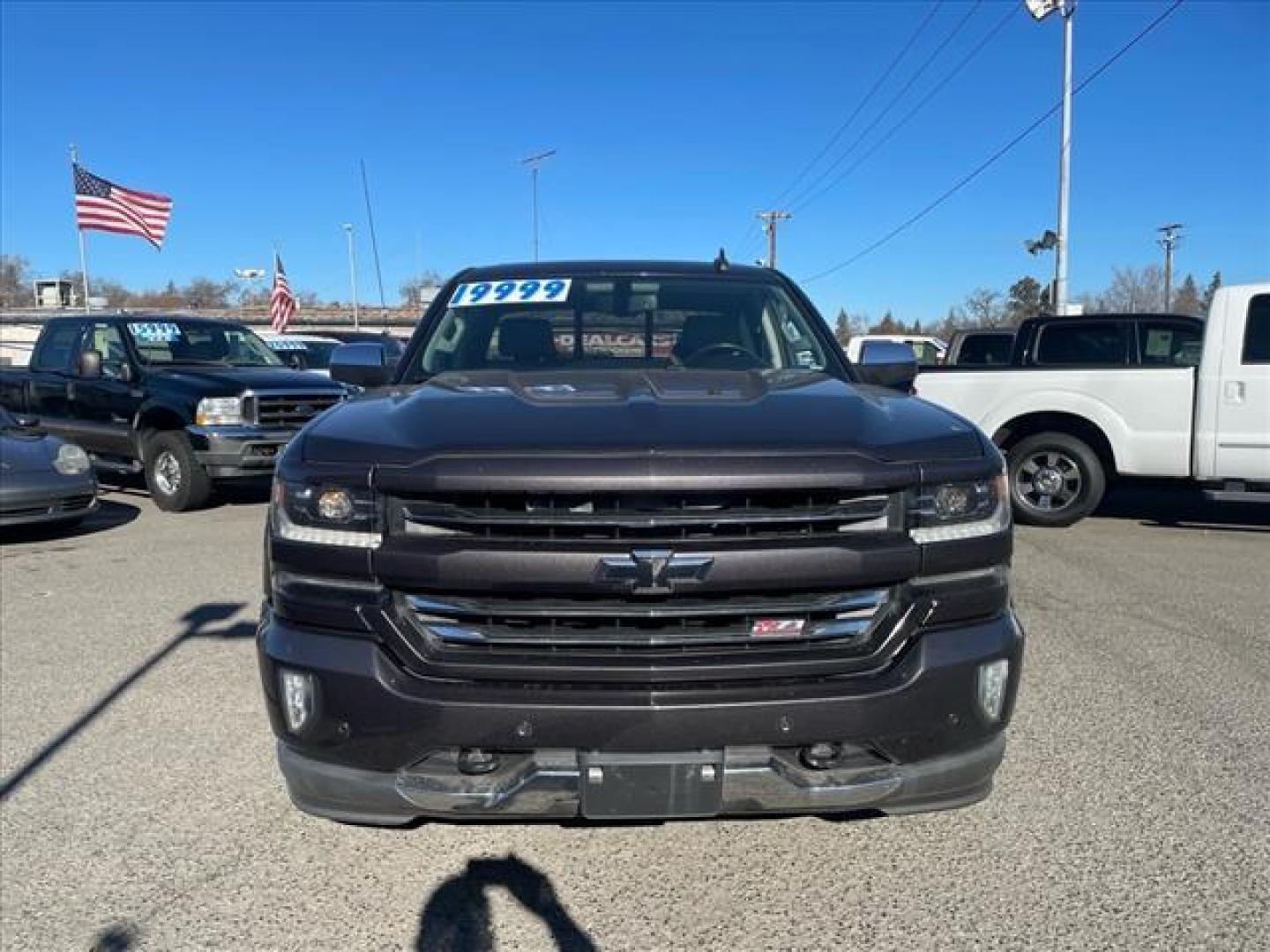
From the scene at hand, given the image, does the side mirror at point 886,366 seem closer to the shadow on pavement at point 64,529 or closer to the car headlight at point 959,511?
the car headlight at point 959,511

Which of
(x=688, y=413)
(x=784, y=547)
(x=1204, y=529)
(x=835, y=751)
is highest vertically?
(x=688, y=413)

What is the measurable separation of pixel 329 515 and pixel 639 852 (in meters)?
1.46

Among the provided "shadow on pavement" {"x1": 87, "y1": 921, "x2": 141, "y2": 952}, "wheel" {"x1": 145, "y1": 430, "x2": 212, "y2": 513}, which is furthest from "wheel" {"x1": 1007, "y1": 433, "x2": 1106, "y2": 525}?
"wheel" {"x1": 145, "y1": 430, "x2": 212, "y2": 513}

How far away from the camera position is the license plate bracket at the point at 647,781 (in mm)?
2293

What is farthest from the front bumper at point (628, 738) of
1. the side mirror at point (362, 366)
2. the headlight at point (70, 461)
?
the headlight at point (70, 461)

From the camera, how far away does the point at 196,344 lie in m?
10.7

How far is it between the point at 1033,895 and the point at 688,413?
1.71m

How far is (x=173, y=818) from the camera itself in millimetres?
3234

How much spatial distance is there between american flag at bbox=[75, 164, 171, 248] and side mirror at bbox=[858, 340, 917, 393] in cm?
2003

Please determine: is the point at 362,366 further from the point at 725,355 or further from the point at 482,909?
the point at 482,909

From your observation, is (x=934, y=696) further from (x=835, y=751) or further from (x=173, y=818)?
(x=173, y=818)

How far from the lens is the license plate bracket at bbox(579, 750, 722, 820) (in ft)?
7.52

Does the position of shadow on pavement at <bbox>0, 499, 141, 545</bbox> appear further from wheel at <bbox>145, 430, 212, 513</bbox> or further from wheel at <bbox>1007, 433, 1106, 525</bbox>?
wheel at <bbox>1007, 433, 1106, 525</bbox>

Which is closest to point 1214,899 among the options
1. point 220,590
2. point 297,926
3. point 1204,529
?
point 297,926
